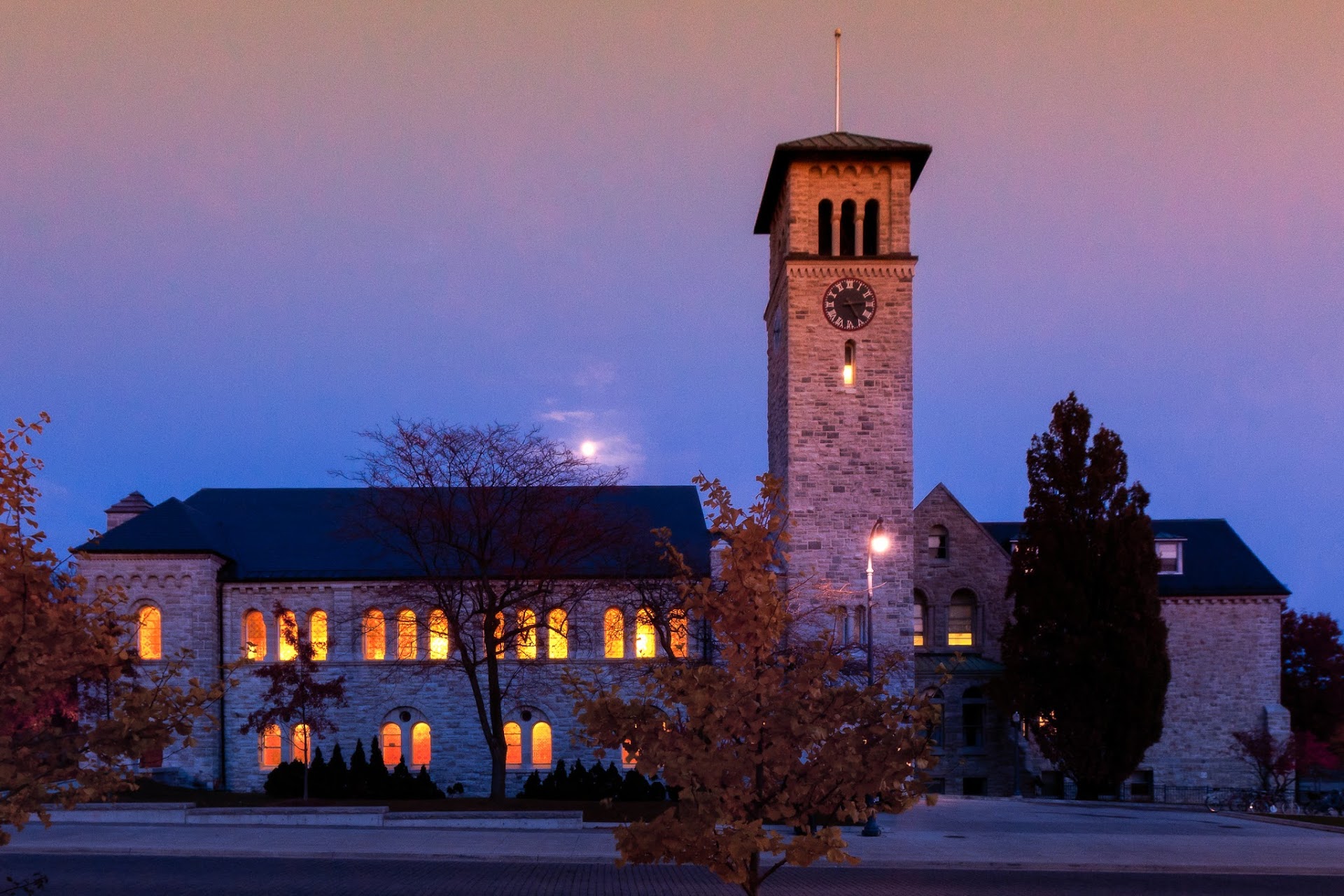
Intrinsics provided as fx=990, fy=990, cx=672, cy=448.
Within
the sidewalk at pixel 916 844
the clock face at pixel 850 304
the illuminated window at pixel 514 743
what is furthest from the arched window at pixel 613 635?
the sidewalk at pixel 916 844

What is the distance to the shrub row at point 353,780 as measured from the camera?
116 ft

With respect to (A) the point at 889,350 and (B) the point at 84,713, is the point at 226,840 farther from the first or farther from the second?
(A) the point at 889,350

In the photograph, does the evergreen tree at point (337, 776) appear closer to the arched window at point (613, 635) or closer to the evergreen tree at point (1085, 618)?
the arched window at point (613, 635)

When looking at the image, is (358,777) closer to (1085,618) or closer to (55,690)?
(1085,618)

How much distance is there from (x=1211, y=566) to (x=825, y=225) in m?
24.6

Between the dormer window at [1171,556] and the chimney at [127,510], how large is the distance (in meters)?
47.1

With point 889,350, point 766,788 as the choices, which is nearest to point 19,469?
point 766,788

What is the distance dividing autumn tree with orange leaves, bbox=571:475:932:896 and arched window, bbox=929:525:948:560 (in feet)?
118

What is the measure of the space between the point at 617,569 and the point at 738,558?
95.8ft

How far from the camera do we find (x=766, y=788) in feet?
29.7

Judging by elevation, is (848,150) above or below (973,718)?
above

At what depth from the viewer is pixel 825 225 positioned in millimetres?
40125

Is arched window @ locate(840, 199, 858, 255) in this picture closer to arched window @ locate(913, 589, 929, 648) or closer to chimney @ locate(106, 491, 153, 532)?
arched window @ locate(913, 589, 929, 648)

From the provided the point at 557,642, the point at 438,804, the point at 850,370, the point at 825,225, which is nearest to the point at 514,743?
the point at 557,642
